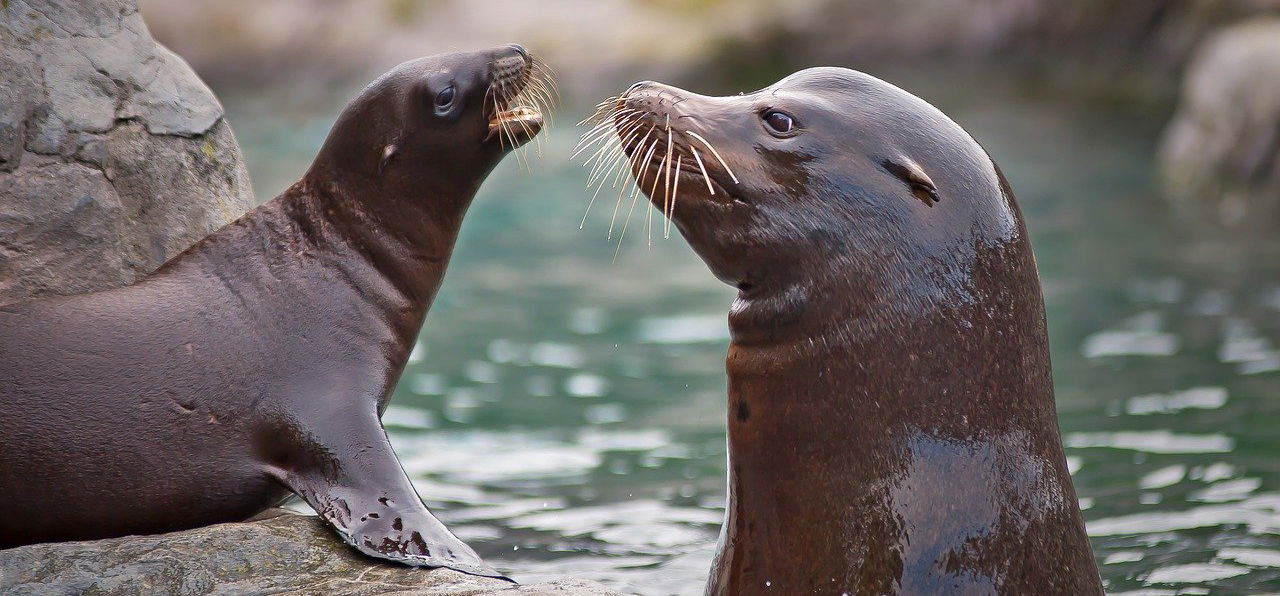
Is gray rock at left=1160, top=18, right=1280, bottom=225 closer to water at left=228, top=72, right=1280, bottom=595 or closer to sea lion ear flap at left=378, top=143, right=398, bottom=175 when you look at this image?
water at left=228, top=72, right=1280, bottom=595

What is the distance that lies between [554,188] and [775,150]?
13.3 m

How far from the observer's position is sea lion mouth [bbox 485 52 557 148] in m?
5.09

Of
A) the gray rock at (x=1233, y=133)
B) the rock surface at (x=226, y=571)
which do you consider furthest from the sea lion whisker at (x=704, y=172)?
the gray rock at (x=1233, y=133)

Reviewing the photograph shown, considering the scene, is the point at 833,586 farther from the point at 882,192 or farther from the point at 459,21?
the point at 459,21

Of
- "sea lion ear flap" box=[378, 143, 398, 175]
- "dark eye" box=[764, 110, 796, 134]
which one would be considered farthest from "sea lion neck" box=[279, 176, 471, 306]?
"dark eye" box=[764, 110, 796, 134]

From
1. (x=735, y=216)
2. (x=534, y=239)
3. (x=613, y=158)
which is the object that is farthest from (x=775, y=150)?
(x=534, y=239)

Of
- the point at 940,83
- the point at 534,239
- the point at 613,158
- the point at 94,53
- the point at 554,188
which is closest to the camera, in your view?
the point at 613,158

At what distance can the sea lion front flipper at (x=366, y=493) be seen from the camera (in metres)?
3.95

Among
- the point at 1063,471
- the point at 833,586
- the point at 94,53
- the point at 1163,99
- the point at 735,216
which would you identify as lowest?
the point at 833,586

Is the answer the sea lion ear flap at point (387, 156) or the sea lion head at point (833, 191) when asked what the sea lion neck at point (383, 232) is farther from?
the sea lion head at point (833, 191)

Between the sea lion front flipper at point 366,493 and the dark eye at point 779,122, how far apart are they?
1.31 metres

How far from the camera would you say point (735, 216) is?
11.4 ft

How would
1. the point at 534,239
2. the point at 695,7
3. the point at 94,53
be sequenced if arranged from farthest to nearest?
1. the point at 695,7
2. the point at 534,239
3. the point at 94,53

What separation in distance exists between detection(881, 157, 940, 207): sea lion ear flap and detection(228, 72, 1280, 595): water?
4.96 ft
